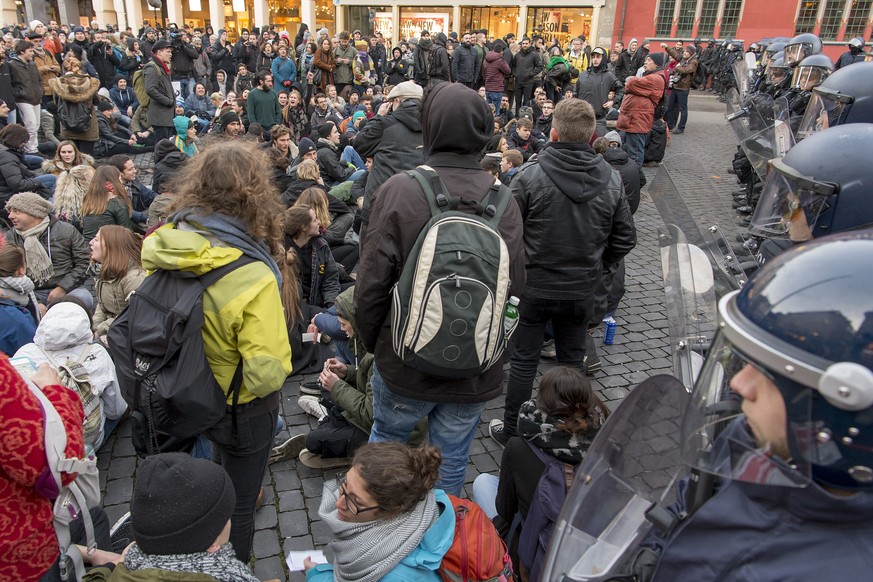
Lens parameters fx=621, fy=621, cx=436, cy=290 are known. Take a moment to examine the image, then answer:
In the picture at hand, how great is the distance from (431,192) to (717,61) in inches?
931

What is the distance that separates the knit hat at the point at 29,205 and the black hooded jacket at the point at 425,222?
4.02 m

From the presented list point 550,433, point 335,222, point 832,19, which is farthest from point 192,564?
point 832,19

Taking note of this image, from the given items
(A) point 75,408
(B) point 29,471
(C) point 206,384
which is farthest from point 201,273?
(B) point 29,471

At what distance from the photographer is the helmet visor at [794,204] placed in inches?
100.0

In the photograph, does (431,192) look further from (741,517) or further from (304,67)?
(304,67)

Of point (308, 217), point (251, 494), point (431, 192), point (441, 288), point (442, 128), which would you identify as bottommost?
point (251, 494)

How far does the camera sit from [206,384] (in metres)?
2.30

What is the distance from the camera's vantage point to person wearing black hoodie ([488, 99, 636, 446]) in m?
3.50

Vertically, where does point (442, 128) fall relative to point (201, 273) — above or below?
above

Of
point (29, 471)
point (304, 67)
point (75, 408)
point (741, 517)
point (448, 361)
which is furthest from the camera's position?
point (304, 67)

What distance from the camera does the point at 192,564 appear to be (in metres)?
1.74

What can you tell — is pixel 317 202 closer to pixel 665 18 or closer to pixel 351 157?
pixel 351 157

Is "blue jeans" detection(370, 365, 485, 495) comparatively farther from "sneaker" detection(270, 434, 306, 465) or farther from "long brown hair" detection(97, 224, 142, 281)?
"long brown hair" detection(97, 224, 142, 281)

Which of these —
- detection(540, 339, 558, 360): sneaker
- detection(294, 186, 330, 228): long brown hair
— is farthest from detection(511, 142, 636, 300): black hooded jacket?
detection(294, 186, 330, 228): long brown hair
